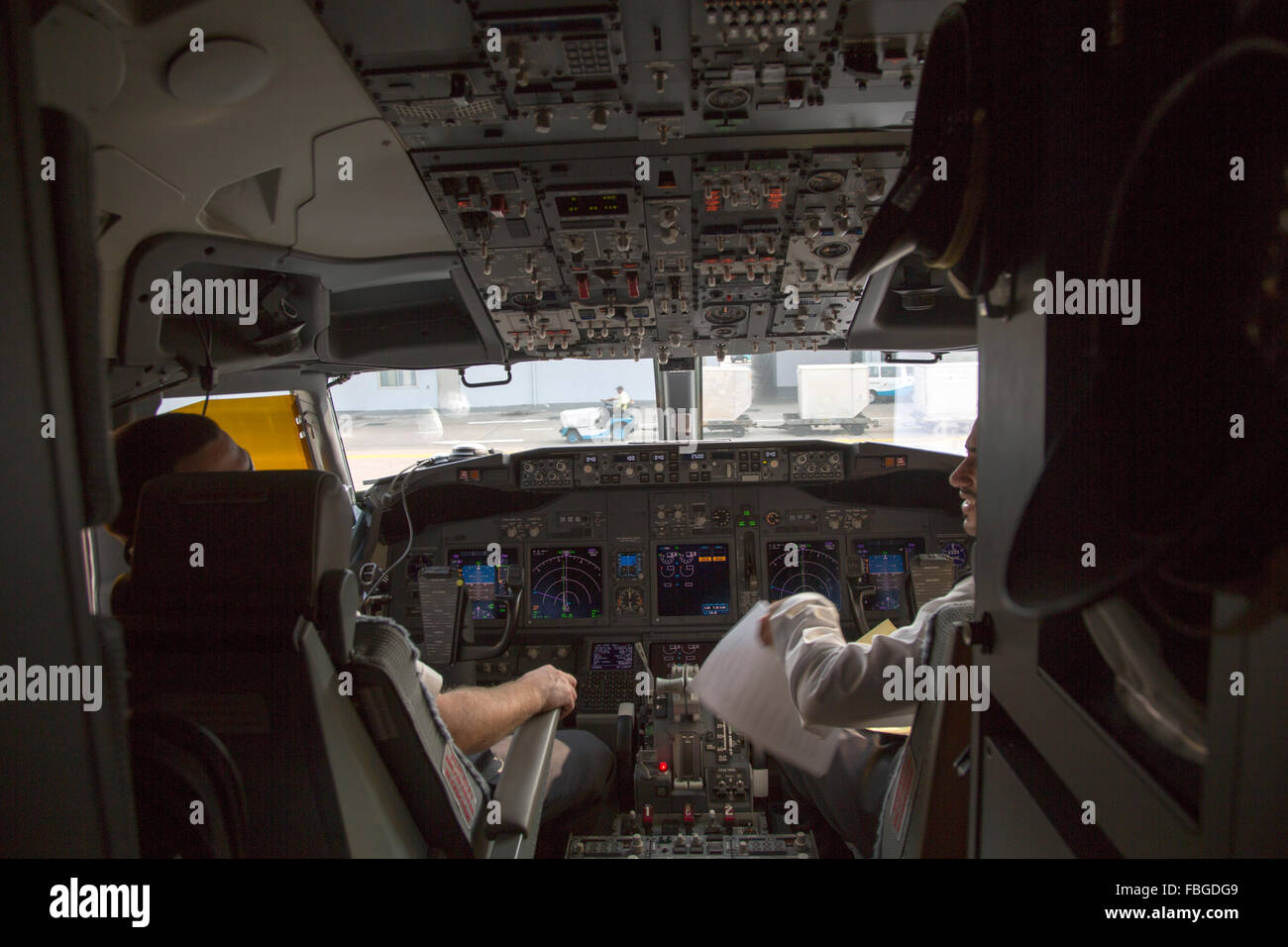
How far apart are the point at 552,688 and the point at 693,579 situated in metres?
1.80

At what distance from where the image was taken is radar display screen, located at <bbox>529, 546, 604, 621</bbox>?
12.3 feet

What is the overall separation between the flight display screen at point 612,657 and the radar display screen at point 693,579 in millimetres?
268

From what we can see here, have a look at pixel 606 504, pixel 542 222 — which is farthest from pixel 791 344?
pixel 542 222

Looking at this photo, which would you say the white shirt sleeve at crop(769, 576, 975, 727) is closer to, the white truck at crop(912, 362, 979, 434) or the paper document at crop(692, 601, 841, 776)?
the paper document at crop(692, 601, 841, 776)

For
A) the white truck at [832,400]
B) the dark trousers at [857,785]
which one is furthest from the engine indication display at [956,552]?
the dark trousers at [857,785]

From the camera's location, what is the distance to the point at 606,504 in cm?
379

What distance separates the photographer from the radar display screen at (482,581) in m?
3.72

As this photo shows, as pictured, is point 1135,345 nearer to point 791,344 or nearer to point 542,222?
point 542,222

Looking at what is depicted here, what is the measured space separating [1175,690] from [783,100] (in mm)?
1550

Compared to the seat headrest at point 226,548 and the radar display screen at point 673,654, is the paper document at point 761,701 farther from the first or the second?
the radar display screen at point 673,654

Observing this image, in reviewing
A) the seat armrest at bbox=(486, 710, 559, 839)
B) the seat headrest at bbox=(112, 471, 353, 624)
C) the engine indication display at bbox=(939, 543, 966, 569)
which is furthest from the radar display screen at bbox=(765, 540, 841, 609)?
the seat headrest at bbox=(112, 471, 353, 624)

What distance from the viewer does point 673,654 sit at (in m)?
3.69

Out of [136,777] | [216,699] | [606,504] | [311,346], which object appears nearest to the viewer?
[136,777]

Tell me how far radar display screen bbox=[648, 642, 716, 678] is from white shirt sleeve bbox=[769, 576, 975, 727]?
6.60ft
